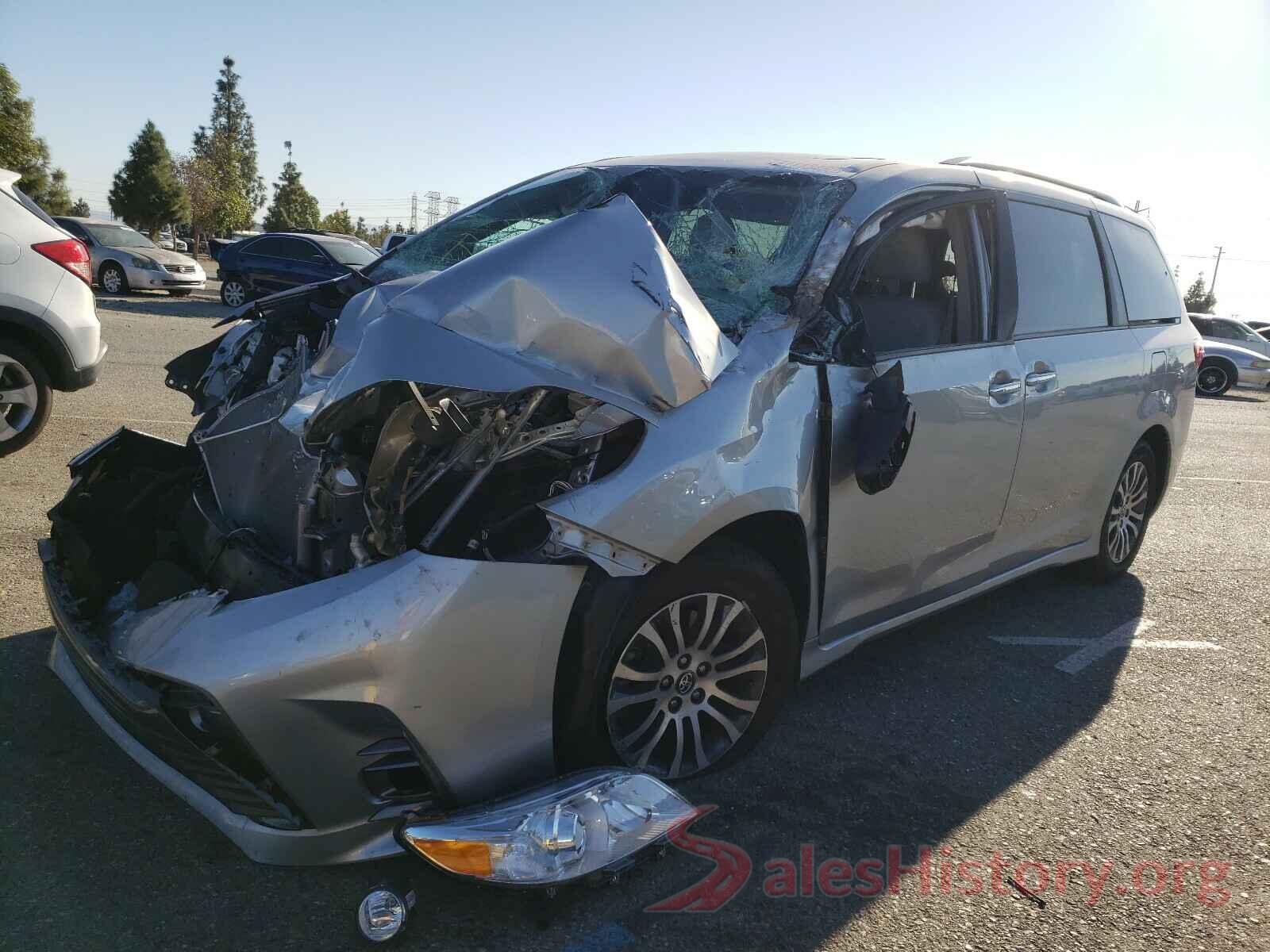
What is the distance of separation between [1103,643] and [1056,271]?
1.68 metres

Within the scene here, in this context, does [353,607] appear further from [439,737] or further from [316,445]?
[316,445]

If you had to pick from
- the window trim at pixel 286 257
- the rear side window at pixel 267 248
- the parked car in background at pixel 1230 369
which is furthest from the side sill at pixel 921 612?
the parked car in background at pixel 1230 369

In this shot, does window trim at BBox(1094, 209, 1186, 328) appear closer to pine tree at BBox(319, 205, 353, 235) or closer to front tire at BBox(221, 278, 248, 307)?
front tire at BBox(221, 278, 248, 307)

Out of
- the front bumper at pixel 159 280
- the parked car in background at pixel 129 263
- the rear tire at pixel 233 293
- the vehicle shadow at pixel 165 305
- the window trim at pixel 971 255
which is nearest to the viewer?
the window trim at pixel 971 255

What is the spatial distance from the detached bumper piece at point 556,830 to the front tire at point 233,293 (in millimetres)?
18346

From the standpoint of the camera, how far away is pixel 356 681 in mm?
2158

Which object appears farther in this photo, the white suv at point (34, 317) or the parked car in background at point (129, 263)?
the parked car in background at point (129, 263)

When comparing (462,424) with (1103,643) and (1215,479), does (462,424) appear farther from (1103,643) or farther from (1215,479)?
(1215,479)

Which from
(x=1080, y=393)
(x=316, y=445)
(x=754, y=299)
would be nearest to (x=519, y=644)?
(x=316, y=445)

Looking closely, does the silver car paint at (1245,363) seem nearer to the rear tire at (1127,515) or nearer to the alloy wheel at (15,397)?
the rear tire at (1127,515)

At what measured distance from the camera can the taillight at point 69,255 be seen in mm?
6051

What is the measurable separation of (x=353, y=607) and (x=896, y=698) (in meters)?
2.28

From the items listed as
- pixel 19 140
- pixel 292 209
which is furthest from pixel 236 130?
pixel 19 140

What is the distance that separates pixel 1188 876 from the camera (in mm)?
2775
